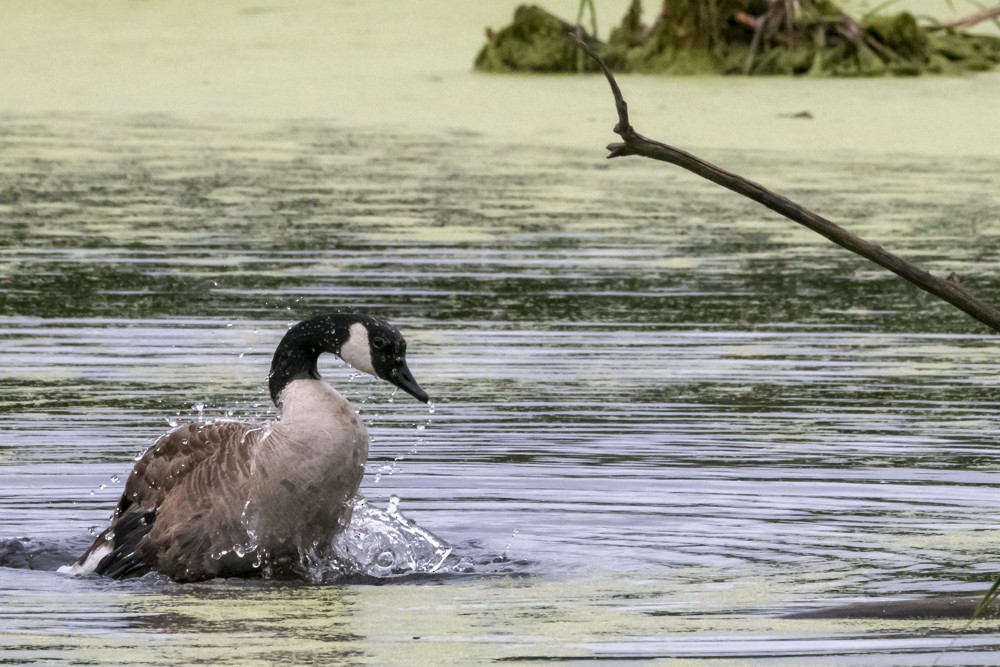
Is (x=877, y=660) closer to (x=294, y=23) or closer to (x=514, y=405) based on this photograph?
(x=514, y=405)

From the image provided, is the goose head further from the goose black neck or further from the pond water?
the pond water

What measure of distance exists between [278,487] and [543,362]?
132 inches

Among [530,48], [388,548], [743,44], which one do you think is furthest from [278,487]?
[530,48]

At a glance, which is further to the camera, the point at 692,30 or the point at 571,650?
the point at 692,30

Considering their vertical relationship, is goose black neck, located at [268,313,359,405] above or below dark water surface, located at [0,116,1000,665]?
above

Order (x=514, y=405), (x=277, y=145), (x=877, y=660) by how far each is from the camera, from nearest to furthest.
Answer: (x=877, y=660) → (x=514, y=405) → (x=277, y=145)

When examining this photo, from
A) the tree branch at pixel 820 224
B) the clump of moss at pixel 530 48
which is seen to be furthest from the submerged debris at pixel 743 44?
the tree branch at pixel 820 224

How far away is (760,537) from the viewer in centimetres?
694

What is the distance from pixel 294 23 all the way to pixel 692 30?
6152 millimetres

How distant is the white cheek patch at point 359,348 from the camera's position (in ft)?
22.4

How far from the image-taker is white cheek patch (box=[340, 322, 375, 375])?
684 centimetres

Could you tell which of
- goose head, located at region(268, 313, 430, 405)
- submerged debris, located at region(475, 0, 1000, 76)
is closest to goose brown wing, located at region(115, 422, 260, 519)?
goose head, located at region(268, 313, 430, 405)

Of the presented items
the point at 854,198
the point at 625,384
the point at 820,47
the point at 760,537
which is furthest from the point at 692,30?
the point at 760,537

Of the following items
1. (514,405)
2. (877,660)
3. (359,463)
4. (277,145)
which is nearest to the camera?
(877,660)
